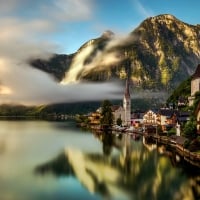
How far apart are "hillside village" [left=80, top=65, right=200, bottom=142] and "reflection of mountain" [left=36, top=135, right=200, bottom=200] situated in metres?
13.8

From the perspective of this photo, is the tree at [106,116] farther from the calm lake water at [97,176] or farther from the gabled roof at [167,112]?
the calm lake water at [97,176]

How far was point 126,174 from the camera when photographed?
55.7 m


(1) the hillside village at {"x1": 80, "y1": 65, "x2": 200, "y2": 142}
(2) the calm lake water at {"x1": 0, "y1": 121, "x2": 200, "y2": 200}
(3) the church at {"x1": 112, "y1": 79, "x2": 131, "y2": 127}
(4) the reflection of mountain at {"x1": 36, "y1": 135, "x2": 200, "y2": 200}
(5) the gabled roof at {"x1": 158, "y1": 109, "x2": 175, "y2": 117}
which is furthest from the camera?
(3) the church at {"x1": 112, "y1": 79, "x2": 131, "y2": 127}

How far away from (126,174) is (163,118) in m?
77.8

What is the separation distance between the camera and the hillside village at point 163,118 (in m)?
107

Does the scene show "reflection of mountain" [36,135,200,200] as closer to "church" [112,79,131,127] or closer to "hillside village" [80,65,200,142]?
"hillside village" [80,65,200,142]

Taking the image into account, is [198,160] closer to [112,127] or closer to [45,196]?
[45,196]

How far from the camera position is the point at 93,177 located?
2154 inches

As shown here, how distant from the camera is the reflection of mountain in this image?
44603 mm

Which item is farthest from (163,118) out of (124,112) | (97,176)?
(97,176)

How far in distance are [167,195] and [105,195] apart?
6.70 m

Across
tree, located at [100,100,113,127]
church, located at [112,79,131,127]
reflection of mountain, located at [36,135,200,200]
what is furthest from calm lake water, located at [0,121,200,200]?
church, located at [112,79,131,127]

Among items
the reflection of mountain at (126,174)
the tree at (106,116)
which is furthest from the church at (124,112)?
the reflection of mountain at (126,174)

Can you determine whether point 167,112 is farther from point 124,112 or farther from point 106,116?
point 124,112
